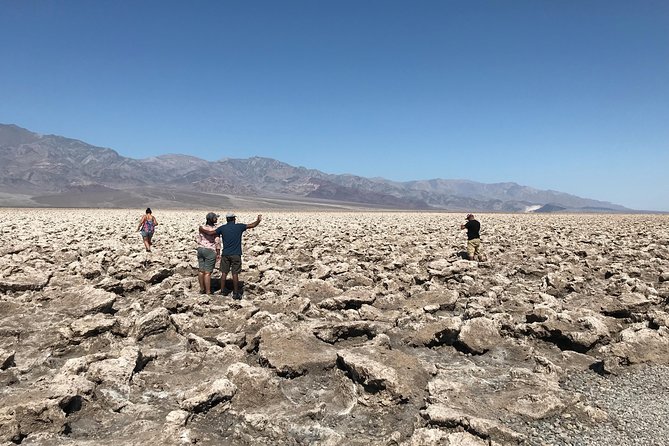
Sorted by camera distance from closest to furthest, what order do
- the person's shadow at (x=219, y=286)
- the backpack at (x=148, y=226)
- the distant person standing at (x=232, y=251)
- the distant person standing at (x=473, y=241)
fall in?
1. the distant person standing at (x=232, y=251)
2. the person's shadow at (x=219, y=286)
3. the distant person standing at (x=473, y=241)
4. the backpack at (x=148, y=226)

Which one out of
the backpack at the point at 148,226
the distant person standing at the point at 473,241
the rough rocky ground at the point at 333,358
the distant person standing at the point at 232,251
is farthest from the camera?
the backpack at the point at 148,226

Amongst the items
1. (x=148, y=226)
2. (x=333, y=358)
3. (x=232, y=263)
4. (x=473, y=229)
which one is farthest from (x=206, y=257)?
(x=473, y=229)

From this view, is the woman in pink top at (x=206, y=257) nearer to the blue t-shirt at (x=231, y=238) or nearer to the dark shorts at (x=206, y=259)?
the dark shorts at (x=206, y=259)

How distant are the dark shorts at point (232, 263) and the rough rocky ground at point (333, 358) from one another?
551 millimetres

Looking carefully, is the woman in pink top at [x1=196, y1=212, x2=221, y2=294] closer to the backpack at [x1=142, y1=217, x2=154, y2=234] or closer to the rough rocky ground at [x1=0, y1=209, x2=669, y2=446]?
the rough rocky ground at [x1=0, y1=209, x2=669, y2=446]

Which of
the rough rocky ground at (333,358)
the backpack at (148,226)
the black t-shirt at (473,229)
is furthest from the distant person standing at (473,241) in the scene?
the backpack at (148,226)

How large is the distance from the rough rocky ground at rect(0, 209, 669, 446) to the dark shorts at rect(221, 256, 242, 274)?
551 millimetres

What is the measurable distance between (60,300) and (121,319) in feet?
5.45

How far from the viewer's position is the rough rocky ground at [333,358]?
3.29 meters

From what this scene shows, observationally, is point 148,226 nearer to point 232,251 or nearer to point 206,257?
point 206,257

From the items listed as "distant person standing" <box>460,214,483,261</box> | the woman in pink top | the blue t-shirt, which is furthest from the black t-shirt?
the woman in pink top

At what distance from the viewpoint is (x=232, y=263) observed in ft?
24.1

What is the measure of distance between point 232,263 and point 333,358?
3476 millimetres

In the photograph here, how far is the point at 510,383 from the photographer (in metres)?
4.14
